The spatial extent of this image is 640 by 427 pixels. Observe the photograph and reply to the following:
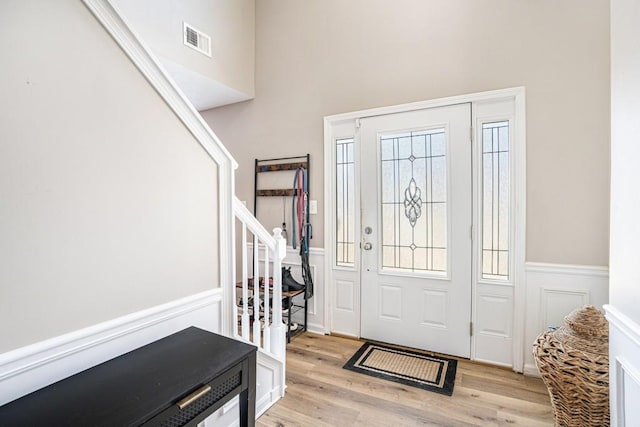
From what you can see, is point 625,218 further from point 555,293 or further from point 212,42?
point 212,42

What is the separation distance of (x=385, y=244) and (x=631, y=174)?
6.37ft

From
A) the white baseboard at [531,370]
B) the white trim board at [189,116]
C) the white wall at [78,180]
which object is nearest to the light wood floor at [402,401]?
the white baseboard at [531,370]

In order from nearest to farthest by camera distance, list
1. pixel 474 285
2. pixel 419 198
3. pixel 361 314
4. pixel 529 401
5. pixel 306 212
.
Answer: pixel 529 401, pixel 474 285, pixel 419 198, pixel 361 314, pixel 306 212

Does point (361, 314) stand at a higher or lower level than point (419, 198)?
lower

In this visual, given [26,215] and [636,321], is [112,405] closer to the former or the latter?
[26,215]

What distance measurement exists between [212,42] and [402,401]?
335 centimetres

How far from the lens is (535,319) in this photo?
2340 mm

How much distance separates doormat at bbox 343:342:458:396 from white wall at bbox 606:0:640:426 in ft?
3.86

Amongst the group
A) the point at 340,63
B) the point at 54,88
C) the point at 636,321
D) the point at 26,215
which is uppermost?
the point at 340,63

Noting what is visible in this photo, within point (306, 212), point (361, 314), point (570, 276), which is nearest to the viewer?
point (570, 276)

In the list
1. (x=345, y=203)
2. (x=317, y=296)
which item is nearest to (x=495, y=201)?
(x=345, y=203)

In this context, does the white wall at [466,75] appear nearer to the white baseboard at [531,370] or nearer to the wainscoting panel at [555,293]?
the wainscoting panel at [555,293]

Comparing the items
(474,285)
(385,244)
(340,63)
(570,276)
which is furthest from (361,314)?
(340,63)

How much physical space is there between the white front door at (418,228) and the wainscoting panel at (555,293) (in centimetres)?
41
